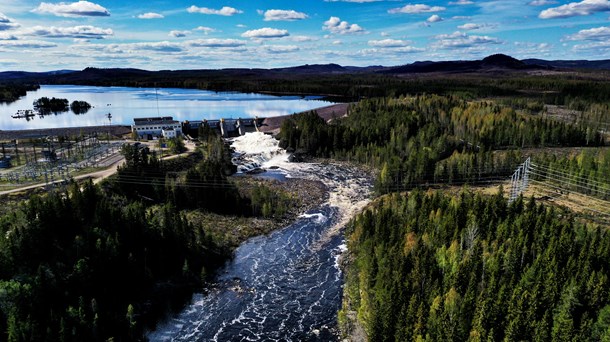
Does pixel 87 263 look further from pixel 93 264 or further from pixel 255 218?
pixel 255 218

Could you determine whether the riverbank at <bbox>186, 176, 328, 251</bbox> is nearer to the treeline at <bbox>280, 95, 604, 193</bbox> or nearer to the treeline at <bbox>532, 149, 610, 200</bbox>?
the treeline at <bbox>280, 95, 604, 193</bbox>

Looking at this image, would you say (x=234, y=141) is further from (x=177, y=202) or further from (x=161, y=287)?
(x=161, y=287)

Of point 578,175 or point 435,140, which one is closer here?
point 578,175

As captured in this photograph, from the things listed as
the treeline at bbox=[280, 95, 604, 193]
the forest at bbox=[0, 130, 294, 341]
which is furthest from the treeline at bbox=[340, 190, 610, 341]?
the treeline at bbox=[280, 95, 604, 193]

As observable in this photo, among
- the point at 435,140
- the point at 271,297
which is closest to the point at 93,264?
the point at 271,297

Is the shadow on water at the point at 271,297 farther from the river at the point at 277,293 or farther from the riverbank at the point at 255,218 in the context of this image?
the riverbank at the point at 255,218

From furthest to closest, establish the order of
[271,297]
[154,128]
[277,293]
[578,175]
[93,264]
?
1. [154,128]
2. [578,175]
3. [277,293]
4. [271,297]
5. [93,264]
